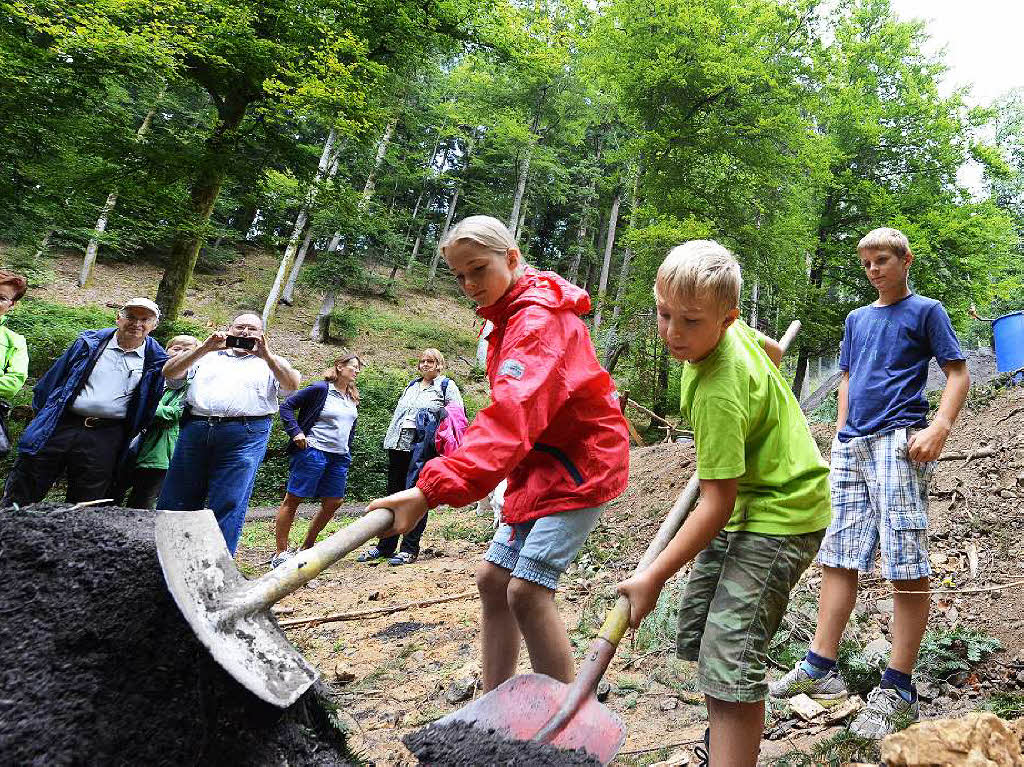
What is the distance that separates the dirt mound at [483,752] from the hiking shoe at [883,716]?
1.25 metres

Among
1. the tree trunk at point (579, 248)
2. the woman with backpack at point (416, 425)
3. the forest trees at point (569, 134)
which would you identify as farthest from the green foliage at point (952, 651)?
the tree trunk at point (579, 248)

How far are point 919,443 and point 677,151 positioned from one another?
1379cm

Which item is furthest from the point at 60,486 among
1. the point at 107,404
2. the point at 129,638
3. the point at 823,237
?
the point at 823,237

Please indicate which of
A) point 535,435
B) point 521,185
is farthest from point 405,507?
point 521,185

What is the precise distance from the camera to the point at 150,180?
9.40 m

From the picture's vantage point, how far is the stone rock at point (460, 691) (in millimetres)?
2848

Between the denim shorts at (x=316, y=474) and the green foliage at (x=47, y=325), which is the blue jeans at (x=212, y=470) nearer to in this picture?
the denim shorts at (x=316, y=474)

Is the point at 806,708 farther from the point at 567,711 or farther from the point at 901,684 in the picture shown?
the point at 567,711

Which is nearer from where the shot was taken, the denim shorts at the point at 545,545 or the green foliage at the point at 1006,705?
the denim shorts at the point at 545,545

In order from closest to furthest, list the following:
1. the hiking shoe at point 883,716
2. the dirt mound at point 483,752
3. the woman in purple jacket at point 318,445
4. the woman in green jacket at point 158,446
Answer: the dirt mound at point 483,752 < the hiking shoe at point 883,716 < the woman in green jacket at point 158,446 < the woman in purple jacket at point 318,445

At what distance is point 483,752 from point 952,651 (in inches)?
100

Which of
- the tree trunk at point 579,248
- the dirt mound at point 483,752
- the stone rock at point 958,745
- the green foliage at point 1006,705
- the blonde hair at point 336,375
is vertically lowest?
the dirt mound at point 483,752

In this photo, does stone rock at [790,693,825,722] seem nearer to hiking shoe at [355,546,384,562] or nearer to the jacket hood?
the jacket hood

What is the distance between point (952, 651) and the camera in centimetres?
267
